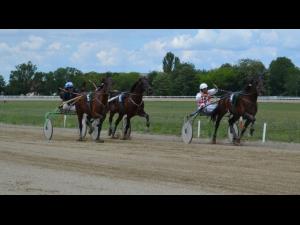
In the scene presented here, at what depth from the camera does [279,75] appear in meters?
116

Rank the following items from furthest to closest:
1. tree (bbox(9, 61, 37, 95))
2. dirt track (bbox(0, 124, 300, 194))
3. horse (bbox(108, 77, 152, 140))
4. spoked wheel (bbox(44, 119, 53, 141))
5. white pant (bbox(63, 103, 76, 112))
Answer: tree (bbox(9, 61, 37, 95)) → white pant (bbox(63, 103, 76, 112)) → horse (bbox(108, 77, 152, 140)) → spoked wheel (bbox(44, 119, 53, 141)) → dirt track (bbox(0, 124, 300, 194))

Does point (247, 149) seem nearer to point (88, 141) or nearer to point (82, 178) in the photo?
point (88, 141)

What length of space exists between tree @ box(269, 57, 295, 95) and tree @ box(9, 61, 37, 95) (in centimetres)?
4603

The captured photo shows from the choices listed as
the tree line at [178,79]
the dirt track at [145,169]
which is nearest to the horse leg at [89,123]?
the dirt track at [145,169]

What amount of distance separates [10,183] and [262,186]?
13.3ft

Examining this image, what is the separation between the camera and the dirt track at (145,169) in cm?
992

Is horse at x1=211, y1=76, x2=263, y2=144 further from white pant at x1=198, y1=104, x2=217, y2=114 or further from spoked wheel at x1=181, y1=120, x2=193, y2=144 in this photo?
spoked wheel at x1=181, y1=120, x2=193, y2=144

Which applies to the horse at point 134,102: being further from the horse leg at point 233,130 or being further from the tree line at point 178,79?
the tree line at point 178,79

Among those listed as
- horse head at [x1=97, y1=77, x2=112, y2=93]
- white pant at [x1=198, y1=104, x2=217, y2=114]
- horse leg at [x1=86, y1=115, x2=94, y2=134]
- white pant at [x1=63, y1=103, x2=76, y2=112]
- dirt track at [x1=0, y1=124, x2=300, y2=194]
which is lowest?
dirt track at [x1=0, y1=124, x2=300, y2=194]

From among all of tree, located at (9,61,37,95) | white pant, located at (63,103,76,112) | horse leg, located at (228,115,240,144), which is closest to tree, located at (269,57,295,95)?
tree, located at (9,61,37,95)

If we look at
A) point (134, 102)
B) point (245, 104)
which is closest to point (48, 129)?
point (134, 102)

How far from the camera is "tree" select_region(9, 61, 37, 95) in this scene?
408ft

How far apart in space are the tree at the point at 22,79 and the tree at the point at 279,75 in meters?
46.0
